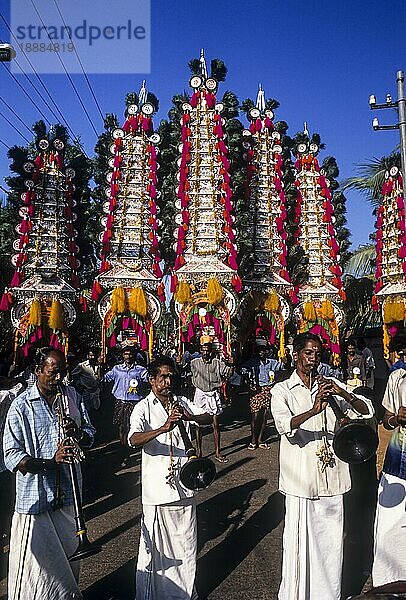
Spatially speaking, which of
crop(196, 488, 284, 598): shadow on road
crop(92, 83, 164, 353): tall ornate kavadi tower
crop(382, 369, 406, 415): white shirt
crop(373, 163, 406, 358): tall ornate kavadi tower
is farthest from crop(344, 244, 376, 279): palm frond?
crop(382, 369, 406, 415): white shirt

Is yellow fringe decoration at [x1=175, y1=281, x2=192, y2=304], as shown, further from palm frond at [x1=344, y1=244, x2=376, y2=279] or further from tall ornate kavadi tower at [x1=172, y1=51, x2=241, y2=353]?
palm frond at [x1=344, y1=244, x2=376, y2=279]

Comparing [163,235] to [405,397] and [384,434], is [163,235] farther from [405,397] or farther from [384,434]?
[405,397]

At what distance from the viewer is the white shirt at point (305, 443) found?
3.74 m

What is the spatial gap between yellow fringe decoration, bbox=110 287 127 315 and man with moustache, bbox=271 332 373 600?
9.58 m

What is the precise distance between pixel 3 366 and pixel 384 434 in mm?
6980

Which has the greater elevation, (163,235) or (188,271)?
(163,235)

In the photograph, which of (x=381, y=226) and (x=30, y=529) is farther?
(x=381, y=226)

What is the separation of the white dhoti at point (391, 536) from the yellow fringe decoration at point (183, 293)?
357 inches

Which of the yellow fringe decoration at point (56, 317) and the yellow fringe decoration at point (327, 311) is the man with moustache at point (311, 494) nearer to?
the yellow fringe decoration at point (56, 317)

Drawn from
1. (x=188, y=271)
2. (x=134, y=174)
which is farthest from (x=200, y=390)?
(x=134, y=174)

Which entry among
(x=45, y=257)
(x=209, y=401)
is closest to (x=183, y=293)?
(x=45, y=257)

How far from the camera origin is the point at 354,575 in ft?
14.6

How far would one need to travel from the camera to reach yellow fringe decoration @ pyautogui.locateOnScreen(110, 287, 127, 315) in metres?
13.1

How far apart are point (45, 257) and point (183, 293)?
3.77m
